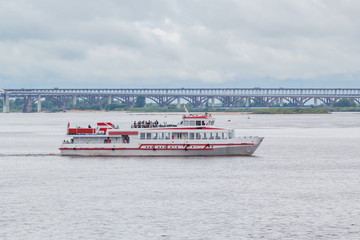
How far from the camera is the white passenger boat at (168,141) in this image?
67500 mm

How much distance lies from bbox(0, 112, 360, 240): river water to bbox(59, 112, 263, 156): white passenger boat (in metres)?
1.29

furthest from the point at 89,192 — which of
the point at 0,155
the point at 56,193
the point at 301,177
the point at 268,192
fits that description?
the point at 0,155

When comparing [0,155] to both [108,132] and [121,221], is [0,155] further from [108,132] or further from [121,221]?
[121,221]

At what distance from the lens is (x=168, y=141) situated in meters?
67.7

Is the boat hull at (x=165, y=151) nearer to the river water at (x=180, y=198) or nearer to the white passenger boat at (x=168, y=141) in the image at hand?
the white passenger boat at (x=168, y=141)

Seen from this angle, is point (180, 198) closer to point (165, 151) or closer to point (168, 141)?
point (168, 141)

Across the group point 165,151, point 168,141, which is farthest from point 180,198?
point 165,151

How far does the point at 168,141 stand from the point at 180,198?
81.3 feet

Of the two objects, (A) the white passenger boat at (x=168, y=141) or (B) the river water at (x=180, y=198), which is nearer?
(B) the river water at (x=180, y=198)

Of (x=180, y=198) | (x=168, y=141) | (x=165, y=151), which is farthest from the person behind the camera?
(x=165, y=151)

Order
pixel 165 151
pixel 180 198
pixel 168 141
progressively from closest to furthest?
pixel 180 198, pixel 168 141, pixel 165 151

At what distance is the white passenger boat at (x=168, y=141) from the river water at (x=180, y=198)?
1.29m

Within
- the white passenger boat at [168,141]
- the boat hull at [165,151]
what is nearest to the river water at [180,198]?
the boat hull at [165,151]

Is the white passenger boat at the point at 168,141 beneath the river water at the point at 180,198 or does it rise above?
above
